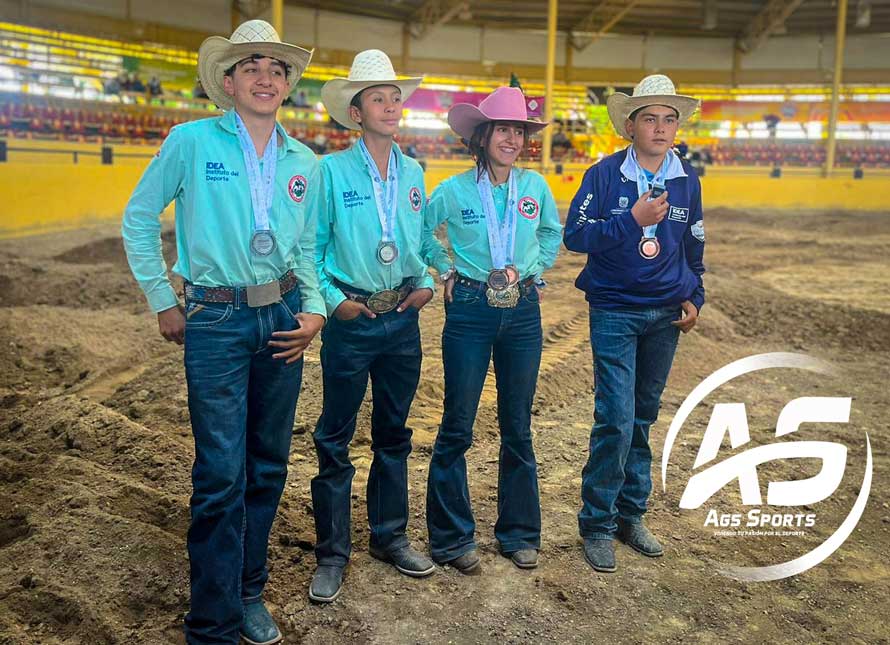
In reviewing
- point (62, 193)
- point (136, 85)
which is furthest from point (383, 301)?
point (136, 85)

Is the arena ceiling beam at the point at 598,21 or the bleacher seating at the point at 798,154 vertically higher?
the arena ceiling beam at the point at 598,21

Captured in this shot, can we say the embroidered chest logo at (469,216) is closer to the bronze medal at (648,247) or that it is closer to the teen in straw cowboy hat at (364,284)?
the teen in straw cowboy hat at (364,284)

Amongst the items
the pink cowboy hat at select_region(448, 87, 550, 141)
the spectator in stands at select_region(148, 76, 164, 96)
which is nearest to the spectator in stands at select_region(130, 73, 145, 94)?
the spectator in stands at select_region(148, 76, 164, 96)

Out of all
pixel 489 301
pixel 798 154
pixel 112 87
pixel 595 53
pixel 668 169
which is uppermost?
pixel 595 53

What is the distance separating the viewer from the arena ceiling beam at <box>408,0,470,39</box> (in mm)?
19484

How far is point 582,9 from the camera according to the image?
20.9 m

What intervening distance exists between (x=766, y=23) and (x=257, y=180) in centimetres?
2272

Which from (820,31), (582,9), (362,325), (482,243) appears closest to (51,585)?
(362,325)

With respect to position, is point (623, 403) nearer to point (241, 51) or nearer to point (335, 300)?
point (335, 300)

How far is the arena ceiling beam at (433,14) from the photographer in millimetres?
19484

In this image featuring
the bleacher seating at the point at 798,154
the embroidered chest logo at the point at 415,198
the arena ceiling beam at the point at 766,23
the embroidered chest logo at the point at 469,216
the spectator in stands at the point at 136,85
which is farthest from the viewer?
the bleacher seating at the point at 798,154

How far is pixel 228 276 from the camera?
231 cm

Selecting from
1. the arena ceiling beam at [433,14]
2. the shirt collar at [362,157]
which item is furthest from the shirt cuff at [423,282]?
the arena ceiling beam at [433,14]

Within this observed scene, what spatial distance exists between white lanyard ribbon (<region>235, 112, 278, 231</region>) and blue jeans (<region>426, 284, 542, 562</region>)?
2.80 ft
